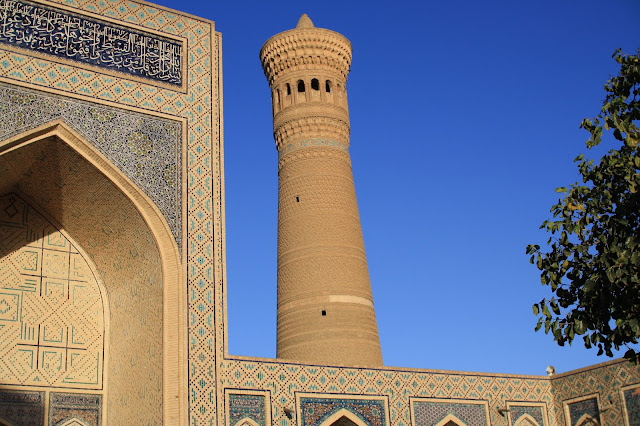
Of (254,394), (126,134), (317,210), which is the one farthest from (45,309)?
(317,210)

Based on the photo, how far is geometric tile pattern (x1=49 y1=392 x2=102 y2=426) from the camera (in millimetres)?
6449

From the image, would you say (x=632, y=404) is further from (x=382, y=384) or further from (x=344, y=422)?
(x=344, y=422)

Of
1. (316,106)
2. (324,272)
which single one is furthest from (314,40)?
(324,272)

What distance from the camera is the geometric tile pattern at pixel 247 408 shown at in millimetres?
6242

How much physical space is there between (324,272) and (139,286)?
3614 millimetres

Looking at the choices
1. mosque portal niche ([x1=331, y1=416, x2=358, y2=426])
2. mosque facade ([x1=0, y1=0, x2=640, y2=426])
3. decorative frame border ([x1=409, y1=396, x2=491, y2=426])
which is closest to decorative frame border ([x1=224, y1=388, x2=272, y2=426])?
mosque facade ([x1=0, y1=0, x2=640, y2=426])

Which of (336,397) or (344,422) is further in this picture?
(344,422)

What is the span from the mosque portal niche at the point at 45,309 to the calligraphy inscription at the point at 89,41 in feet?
4.28

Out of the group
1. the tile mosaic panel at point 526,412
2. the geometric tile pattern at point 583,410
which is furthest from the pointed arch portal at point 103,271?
the geometric tile pattern at point 583,410

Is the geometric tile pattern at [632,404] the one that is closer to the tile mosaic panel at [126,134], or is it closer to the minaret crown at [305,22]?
the tile mosaic panel at [126,134]

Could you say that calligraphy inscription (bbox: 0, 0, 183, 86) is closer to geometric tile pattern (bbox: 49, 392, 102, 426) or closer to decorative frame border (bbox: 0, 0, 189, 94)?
decorative frame border (bbox: 0, 0, 189, 94)

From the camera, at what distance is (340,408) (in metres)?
6.76

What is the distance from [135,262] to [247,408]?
150 centimetres

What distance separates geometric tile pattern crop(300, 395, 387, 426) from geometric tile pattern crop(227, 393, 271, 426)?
35cm
